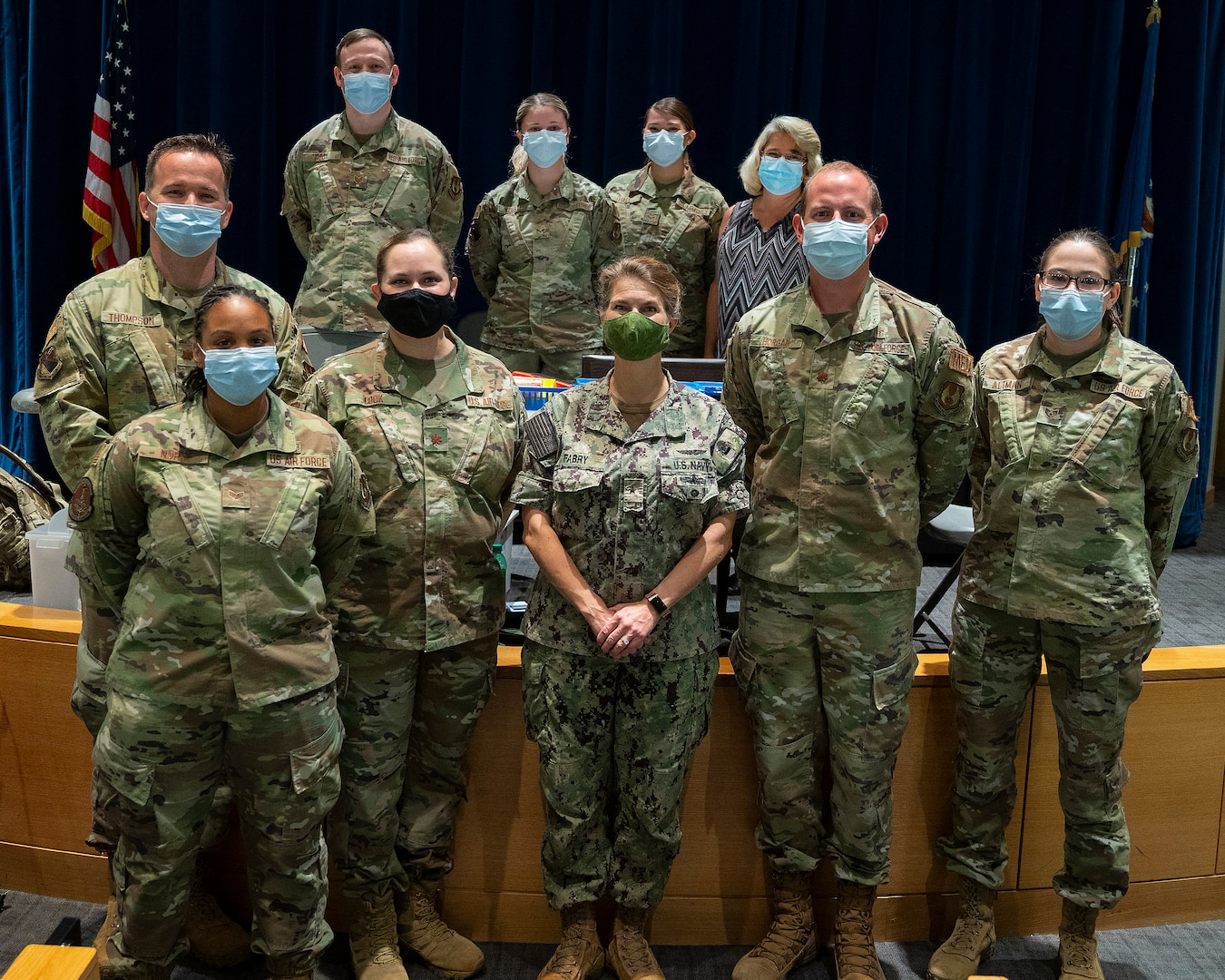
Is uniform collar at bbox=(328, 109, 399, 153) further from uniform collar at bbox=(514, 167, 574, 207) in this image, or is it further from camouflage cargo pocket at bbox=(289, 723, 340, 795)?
camouflage cargo pocket at bbox=(289, 723, 340, 795)

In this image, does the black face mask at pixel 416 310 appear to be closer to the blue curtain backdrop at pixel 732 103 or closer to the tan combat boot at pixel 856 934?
the tan combat boot at pixel 856 934

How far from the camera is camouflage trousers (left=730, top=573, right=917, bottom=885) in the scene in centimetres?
267

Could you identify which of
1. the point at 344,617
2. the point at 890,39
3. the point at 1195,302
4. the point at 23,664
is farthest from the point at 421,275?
the point at 1195,302

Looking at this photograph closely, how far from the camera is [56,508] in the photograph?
4637 mm

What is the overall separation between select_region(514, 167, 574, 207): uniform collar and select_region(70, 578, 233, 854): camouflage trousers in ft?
7.64

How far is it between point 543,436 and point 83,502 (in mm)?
956

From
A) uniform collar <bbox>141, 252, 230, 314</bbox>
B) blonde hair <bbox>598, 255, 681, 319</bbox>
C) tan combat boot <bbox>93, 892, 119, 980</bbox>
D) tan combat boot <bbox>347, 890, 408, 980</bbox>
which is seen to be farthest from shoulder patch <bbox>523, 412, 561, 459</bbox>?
tan combat boot <bbox>93, 892, 119, 980</bbox>

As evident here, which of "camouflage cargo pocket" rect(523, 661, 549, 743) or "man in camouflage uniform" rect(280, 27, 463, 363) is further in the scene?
"man in camouflage uniform" rect(280, 27, 463, 363)

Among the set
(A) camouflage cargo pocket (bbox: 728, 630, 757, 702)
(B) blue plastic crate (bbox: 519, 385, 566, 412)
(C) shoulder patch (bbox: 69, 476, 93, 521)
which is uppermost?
(B) blue plastic crate (bbox: 519, 385, 566, 412)

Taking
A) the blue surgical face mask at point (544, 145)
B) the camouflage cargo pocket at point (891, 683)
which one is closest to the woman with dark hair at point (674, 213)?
the blue surgical face mask at point (544, 145)

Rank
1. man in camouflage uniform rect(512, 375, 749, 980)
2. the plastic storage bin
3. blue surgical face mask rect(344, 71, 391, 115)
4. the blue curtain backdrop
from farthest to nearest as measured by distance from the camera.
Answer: the blue curtain backdrop
blue surgical face mask rect(344, 71, 391, 115)
the plastic storage bin
man in camouflage uniform rect(512, 375, 749, 980)

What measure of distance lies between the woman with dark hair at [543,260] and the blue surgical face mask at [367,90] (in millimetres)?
512

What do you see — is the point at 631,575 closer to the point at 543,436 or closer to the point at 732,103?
the point at 543,436

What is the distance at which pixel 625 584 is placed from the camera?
2.55 m
